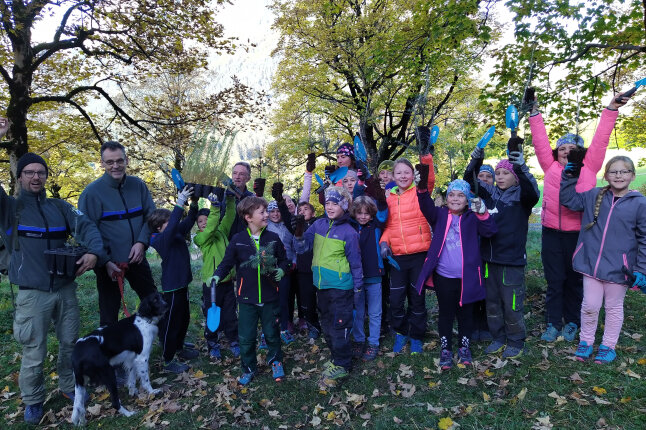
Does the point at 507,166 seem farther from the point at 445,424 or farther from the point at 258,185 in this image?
the point at 258,185

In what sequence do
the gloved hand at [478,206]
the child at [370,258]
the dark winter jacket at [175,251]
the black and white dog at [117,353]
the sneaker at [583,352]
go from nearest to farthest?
the black and white dog at [117,353], the gloved hand at [478,206], the sneaker at [583,352], the dark winter jacket at [175,251], the child at [370,258]

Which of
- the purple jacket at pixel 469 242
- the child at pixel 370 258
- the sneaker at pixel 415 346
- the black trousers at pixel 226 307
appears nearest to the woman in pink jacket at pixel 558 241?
the purple jacket at pixel 469 242

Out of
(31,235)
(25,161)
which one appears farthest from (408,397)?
(25,161)

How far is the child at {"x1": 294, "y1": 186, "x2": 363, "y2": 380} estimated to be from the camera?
4254 mm

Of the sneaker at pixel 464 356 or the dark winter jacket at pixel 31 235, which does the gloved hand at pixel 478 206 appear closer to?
the sneaker at pixel 464 356

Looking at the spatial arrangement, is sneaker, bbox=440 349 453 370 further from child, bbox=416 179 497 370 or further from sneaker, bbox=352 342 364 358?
sneaker, bbox=352 342 364 358

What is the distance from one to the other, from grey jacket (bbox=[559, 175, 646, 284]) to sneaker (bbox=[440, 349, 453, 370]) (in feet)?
5.95

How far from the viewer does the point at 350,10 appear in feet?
53.2

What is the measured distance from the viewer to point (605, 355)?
13.0 feet

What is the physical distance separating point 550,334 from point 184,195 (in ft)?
16.7

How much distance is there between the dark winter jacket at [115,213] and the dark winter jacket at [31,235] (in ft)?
1.19

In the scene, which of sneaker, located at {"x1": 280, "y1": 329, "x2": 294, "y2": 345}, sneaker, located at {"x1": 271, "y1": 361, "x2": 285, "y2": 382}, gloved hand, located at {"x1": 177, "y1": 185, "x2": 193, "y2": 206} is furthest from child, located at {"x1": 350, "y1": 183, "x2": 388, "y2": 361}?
gloved hand, located at {"x1": 177, "y1": 185, "x2": 193, "y2": 206}

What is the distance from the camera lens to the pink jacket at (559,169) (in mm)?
3870

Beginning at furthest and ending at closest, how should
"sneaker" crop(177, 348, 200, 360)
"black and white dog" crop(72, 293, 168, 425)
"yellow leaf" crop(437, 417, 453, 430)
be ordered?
1. "sneaker" crop(177, 348, 200, 360)
2. "black and white dog" crop(72, 293, 168, 425)
3. "yellow leaf" crop(437, 417, 453, 430)
